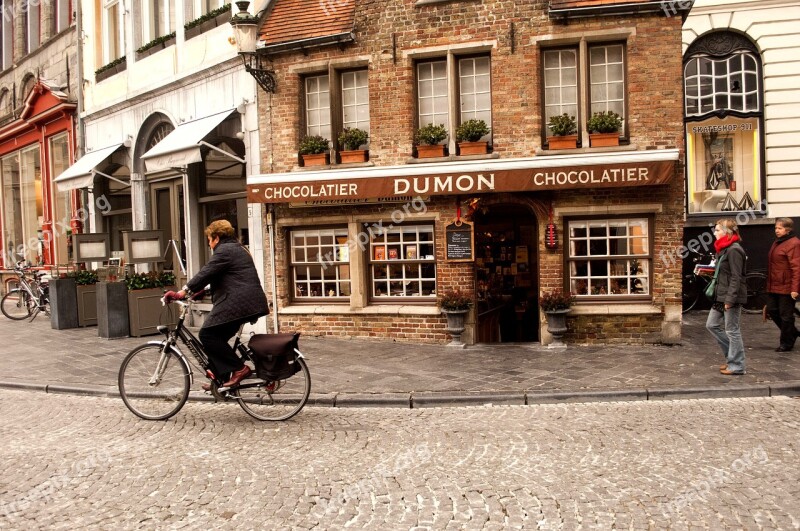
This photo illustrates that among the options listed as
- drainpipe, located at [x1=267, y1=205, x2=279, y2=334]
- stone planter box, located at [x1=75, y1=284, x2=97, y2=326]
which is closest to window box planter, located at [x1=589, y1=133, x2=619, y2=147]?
drainpipe, located at [x1=267, y1=205, x2=279, y2=334]

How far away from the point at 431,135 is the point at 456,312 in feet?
9.70

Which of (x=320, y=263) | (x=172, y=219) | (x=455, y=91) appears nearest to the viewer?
(x=455, y=91)

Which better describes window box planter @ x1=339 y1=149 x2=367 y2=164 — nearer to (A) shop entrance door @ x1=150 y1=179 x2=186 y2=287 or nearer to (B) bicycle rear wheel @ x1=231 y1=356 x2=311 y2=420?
(A) shop entrance door @ x1=150 y1=179 x2=186 y2=287

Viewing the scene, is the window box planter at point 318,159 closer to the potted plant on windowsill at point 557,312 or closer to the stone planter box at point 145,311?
the stone planter box at point 145,311

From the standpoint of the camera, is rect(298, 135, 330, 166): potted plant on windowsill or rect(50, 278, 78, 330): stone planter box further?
rect(50, 278, 78, 330): stone planter box

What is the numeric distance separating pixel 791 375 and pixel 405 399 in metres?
4.72

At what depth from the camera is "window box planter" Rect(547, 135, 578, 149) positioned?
11398 millimetres

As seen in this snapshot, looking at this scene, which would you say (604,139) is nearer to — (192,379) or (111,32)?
(192,379)

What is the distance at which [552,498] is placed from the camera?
495 centimetres

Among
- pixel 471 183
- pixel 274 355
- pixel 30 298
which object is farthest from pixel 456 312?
pixel 30 298

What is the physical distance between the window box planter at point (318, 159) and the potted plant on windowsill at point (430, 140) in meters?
1.73

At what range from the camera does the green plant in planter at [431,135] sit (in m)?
11.9

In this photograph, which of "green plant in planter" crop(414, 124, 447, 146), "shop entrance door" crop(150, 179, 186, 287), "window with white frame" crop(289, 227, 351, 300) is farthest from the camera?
"shop entrance door" crop(150, 179, 186, 287)

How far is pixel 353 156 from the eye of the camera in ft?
41.1
